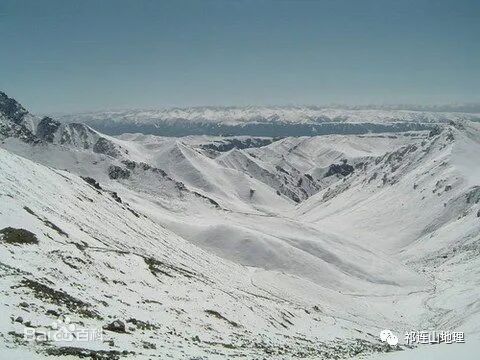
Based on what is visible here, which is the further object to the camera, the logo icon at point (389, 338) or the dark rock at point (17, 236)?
the logo icon at point (389, 338)

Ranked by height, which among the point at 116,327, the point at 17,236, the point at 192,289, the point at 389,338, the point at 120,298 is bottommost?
the point at 116,327

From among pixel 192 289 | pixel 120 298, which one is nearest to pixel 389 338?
pixel 192 289

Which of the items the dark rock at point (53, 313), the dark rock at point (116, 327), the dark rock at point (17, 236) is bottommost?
the dark rock at point (116, 327)

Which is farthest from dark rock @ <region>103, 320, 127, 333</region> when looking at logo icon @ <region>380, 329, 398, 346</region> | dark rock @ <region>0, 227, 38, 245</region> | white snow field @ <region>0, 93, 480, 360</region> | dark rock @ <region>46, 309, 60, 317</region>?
logo icon @ <region>380, 329, 398, 346</region>

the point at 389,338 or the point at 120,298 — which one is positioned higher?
the point at 120,298

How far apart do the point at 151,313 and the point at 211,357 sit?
471 inches

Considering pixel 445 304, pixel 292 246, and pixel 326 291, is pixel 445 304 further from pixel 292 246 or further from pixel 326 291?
pixel 292 246

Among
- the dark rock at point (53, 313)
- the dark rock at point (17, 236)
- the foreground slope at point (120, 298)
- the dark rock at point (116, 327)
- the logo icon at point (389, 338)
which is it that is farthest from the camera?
the logo icon at point (389, 338)

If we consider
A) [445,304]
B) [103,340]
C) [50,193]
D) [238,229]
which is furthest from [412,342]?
[238,229]

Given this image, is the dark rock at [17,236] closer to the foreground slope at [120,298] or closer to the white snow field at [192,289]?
the white snow field at [192,289]

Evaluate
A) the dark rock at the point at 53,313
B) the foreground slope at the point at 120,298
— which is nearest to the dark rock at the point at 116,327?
the foreground slope at the point at 120,298

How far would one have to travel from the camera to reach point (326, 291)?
112 meters

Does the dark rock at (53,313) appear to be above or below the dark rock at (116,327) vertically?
above

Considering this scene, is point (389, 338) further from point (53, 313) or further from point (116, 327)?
point (53, 313)
